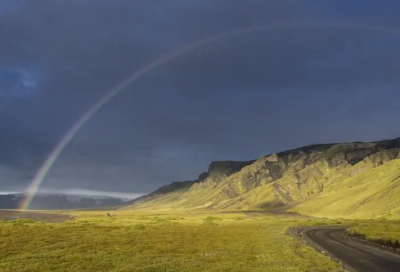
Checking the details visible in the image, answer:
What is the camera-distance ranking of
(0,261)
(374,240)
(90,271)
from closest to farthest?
(90,271) < (0,261) < (374,240)

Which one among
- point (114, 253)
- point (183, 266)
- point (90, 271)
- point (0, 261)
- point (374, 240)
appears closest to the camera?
point (90, 271)

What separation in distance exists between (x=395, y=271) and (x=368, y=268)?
2550mm

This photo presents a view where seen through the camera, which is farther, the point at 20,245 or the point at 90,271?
the point at 20,245

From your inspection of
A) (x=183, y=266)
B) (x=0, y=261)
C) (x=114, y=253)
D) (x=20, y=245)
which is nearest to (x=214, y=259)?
(x=183, y=266)

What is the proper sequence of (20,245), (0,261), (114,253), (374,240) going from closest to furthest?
(0,261) < (114,253) < (20,245) < (374,240)

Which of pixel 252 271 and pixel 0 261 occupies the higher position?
pixel 0 261

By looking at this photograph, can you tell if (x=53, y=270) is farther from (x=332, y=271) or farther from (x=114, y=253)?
(x=332, y=271)

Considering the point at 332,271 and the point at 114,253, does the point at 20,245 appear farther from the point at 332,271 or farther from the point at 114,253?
the point at 332,271

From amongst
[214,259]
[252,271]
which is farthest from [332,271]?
[214,259]

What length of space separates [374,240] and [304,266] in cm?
4336

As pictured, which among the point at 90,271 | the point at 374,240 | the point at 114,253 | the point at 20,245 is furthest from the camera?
the point at 374,240

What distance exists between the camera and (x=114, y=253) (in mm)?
45250

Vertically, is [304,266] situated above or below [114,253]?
below

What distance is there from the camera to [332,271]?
113 feet
